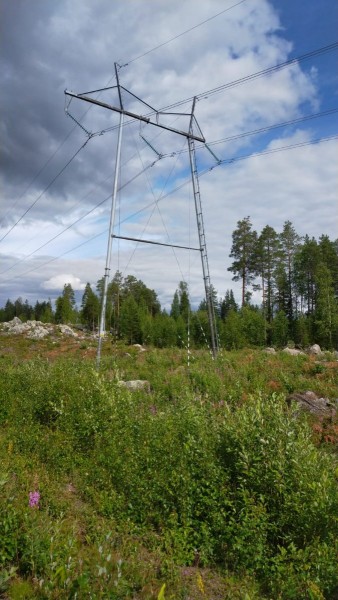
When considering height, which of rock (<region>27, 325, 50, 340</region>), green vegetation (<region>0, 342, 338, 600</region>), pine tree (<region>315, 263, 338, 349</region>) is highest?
pine tree (<region>315, 263, 338, 349</region>)

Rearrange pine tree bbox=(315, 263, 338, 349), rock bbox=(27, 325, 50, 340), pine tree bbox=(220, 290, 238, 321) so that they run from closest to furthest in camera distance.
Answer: pine tree bbox=(315, 263, 338, 349) < rock bbox=(27, 325, 50, 340) < pine tree bbox=(220, 290, 238, 321)

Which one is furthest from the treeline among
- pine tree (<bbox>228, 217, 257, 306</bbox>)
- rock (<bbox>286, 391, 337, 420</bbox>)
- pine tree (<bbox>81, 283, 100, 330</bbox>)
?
rock (<bbox>286, 391, 337, 420</bbox>)

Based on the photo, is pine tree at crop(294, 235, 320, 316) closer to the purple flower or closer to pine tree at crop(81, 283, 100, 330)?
pine tree at crop(81, 283, 100, 330)

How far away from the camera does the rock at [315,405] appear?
34.2 ft

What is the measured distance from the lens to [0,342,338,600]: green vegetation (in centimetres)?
387

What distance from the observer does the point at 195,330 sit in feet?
207

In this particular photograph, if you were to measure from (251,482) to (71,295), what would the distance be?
3943 inches

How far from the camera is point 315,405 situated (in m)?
10.9

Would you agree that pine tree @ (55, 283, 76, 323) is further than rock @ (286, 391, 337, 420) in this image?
Yes

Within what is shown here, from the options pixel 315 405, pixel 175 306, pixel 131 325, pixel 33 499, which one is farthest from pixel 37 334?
pixel 33 499

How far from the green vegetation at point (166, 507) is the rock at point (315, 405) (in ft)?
15.2

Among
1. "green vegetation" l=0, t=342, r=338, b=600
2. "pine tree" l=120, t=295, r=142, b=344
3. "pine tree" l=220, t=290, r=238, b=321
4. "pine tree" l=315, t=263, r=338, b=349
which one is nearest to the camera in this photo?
"green vegetation" l=0, t=342, r=338, b=600

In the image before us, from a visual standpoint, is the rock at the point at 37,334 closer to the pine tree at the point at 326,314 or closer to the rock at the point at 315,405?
the pine tree at the point at 326,314

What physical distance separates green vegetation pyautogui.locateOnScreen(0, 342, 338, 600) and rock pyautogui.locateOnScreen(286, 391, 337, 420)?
462 centimetres
